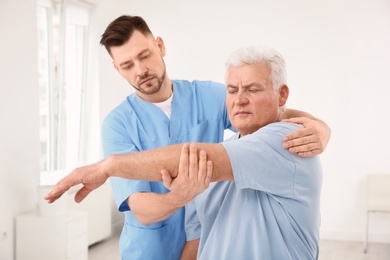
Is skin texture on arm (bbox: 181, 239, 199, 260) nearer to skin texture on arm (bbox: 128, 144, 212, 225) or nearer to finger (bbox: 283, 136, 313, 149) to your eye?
skin texture on arm (bbox: 128, 144, 212, 225)

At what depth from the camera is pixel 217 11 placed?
20.5 feet

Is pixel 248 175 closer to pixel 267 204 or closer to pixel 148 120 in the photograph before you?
pixel 267 204

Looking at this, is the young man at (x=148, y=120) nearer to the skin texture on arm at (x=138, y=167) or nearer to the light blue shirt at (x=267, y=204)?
the light blue shirt at (x=267, y=204)

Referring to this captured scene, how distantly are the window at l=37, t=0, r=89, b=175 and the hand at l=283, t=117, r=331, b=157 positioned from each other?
4.23 meters

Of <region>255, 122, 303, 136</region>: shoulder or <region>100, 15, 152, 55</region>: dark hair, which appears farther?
<region>100, 15, 152, 55</region>: dark hair

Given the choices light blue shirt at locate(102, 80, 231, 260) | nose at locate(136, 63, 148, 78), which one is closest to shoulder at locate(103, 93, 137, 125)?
light blue shirt at locate(102, 80, 231, 260)

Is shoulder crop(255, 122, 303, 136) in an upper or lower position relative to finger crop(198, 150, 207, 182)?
upper

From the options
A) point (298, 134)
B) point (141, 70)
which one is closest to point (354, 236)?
point (141, 70)

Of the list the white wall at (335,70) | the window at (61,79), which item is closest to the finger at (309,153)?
the window at (61,79)

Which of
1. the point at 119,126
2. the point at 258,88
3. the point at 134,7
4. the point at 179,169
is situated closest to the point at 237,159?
the point at 179,169

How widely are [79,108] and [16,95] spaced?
1.52 meters

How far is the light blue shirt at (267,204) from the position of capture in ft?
4.24

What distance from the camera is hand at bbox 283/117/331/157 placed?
4.46ft

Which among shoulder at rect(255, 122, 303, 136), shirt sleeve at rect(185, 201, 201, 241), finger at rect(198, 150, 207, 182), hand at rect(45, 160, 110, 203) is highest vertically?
shoulder at rect(255, 122, 303, 136)
